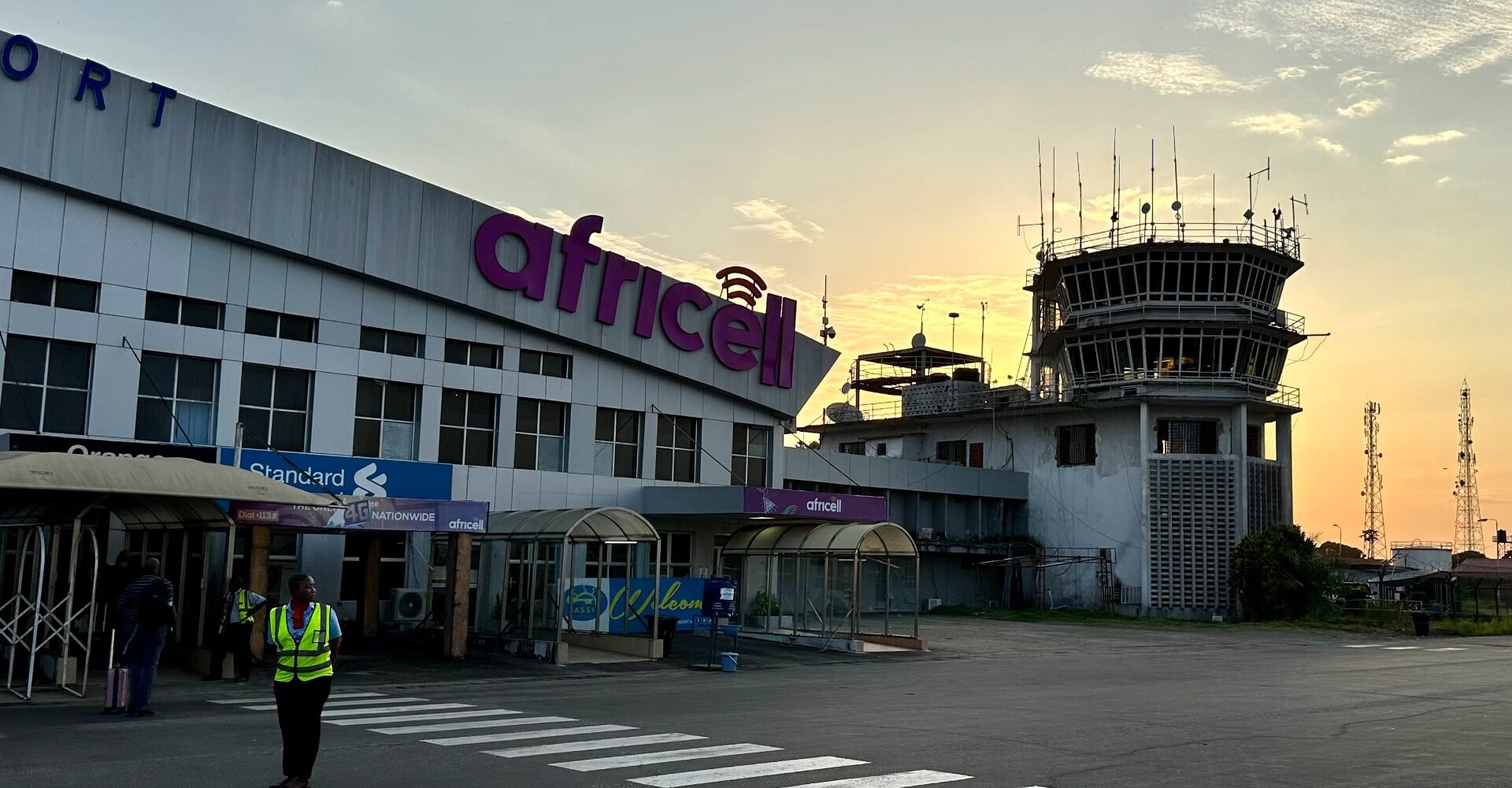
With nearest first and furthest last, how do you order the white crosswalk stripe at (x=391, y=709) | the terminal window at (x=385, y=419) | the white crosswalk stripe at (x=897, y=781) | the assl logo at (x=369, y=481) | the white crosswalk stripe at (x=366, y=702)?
the white crosswalk stripe at (x=897, y=781) < the white crosswalk stripe at (x=391, y=709) < the white crosswalk stripe at (x=366, y=702) < the assl logo at (x=369, y=481) < the terminal window at (x=385, y=419)

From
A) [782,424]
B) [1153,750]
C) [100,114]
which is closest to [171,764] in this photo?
[1153,750]

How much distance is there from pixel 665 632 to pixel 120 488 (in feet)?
43.5

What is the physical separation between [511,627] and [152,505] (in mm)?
9883

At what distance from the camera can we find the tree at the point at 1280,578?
5412cm

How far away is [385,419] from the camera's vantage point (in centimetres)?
3372

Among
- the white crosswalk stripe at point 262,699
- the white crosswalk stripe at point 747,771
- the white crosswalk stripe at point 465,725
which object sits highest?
the white crosswalk stripe at point 747,771

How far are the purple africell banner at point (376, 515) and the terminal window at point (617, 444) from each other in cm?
980

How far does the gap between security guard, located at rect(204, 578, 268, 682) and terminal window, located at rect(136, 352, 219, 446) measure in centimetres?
933

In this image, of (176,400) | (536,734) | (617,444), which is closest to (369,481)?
(176,400)

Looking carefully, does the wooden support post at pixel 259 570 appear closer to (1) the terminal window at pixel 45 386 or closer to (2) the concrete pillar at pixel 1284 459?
(1) the terminal window at pixel 45 386

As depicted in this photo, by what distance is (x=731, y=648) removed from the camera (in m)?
31.9

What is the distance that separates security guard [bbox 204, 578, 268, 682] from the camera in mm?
21047

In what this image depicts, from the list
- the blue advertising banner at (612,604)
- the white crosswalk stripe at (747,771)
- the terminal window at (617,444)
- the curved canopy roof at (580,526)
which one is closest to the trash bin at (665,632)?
the blue advertising banner at (612,604)

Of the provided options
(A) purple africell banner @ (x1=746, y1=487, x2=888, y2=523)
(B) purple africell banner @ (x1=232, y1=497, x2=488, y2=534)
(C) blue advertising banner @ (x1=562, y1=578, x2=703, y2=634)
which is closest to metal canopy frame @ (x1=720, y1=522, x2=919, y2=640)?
(A) purple africell banner @ (x1=746, y1=487, x2=888, y2=523)
